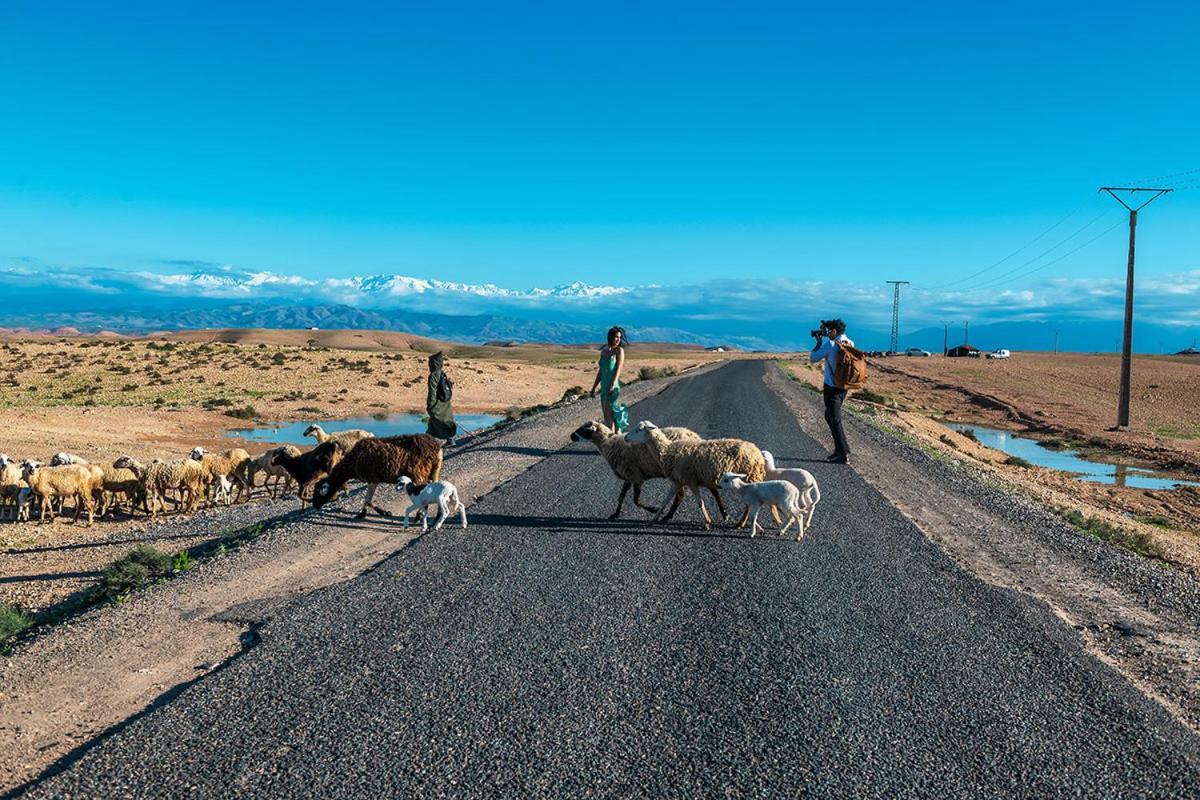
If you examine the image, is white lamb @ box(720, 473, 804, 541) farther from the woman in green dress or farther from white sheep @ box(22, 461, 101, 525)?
white sheep @ box(22, 461, 101, 525)

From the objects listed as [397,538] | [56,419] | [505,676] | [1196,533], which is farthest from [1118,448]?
[56,419]

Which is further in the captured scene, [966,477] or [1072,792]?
[966,477]

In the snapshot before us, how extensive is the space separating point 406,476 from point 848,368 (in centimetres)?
865

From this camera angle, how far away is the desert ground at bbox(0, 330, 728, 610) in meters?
12.7

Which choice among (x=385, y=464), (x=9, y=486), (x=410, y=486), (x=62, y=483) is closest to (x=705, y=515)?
(x=410, y=486)

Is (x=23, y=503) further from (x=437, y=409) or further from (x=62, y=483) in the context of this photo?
(x=437, y=409)

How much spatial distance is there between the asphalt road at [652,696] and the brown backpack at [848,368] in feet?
23.0

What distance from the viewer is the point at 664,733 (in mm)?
5457

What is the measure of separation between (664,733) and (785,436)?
57.0 ft

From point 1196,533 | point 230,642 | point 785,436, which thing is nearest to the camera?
point 230,642

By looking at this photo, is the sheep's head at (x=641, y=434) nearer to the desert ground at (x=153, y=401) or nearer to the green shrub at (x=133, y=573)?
the green shrub at (x=133, y=573)

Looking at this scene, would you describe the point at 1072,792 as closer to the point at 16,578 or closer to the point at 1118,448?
the point at 16,578

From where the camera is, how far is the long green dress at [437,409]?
16.7 metres

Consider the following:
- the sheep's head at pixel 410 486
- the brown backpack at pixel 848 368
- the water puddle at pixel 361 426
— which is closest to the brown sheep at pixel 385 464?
the sheep's head at pixel 410 486
